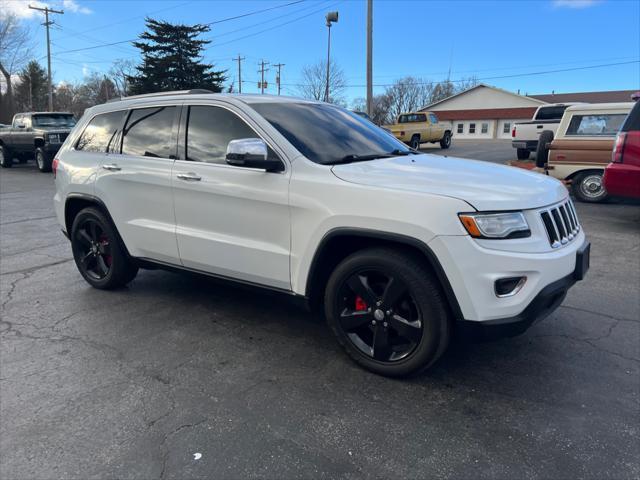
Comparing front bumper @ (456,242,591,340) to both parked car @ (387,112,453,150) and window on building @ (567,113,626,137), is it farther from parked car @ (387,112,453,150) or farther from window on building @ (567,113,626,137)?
parked car @ (387,112,453,150)

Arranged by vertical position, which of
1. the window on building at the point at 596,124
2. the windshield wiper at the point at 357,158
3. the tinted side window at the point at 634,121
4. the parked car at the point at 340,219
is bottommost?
the parked car at the point at 340,219

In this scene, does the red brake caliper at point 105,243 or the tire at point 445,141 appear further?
the tire at point 445,141

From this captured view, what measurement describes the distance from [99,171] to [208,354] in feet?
7.18

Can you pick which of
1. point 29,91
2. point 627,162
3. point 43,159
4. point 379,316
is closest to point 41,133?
point 43,159

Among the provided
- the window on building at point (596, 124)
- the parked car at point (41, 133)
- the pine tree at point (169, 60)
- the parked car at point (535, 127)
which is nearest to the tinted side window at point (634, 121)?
the window on building at point (596, 124)

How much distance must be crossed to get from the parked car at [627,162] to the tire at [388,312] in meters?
5.54

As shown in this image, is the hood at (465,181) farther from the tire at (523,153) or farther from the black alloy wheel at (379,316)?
the tire at (523,153)

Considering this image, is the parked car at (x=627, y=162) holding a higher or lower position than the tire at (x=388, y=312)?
higher

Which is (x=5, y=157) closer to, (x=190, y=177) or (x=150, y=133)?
(x=150, y=133)

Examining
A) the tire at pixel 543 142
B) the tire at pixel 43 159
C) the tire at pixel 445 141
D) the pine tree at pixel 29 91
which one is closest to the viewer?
the tire at pixel 543 142

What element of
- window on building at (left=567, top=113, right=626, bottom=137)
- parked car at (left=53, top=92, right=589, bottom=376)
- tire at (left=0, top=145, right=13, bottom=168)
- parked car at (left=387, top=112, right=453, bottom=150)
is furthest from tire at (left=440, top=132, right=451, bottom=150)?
parked car at (left=53, top=92, right=589, bottom=376)

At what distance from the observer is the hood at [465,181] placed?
271cm

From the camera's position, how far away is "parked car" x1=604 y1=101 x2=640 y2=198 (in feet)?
22.1

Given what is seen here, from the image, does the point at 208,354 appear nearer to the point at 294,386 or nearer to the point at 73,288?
the point at 294,386
